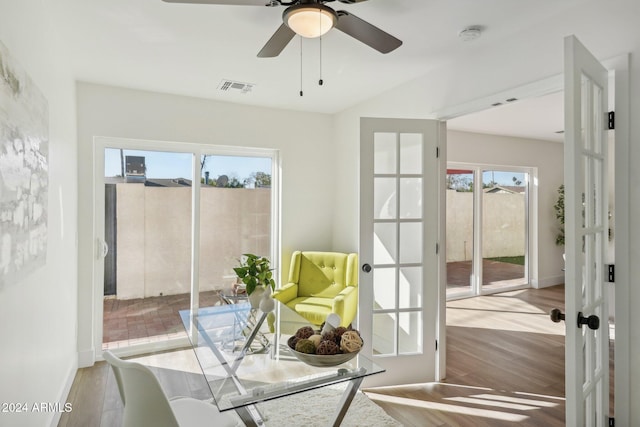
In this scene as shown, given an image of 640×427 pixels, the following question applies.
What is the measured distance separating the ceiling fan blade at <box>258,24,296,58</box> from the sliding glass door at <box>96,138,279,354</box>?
222cm

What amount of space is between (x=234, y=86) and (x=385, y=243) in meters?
2.02

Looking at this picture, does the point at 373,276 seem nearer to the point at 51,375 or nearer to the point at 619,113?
the point at 619,113

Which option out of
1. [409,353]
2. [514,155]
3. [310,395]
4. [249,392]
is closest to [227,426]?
[249,392]

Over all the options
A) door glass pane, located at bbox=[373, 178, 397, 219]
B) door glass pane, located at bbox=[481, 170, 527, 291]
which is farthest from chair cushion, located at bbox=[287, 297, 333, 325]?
door glass pane, located at bbox=[481, 170, 527, 291]

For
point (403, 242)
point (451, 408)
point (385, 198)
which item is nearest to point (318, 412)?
point (451, 408)

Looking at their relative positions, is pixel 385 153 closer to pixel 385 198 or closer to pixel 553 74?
pixel 385 198

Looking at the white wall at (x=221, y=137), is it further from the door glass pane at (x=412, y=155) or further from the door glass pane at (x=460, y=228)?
the door glass pane at (x=460, y=228)

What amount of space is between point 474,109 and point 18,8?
106 inches

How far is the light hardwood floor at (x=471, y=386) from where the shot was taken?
103 inches

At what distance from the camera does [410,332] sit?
313cm

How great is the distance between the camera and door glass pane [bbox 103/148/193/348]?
3783 mm

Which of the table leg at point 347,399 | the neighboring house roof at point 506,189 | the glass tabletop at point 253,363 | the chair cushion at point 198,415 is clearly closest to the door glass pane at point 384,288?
the glass tabletop at point 253,363

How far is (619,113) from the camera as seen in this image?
1942 millimetres

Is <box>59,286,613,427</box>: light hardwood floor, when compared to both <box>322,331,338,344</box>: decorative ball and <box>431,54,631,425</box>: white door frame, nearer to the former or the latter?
<box>431,54,631,425</box>: white door frame
